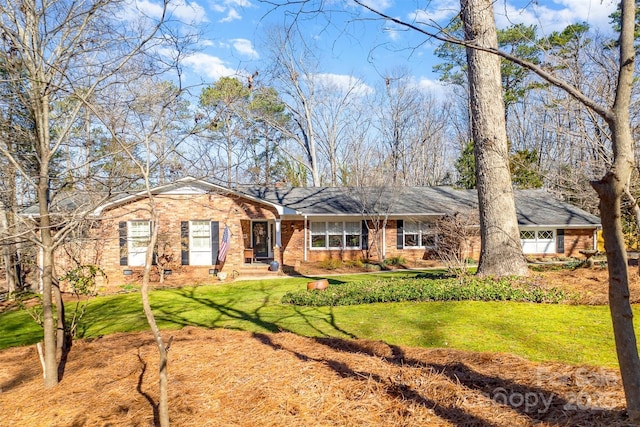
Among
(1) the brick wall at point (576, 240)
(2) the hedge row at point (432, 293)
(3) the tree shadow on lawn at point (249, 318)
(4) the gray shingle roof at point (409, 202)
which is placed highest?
(4) the gray shingle roof at point (409, 202)

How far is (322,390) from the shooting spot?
327cm

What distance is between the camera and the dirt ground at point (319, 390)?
2.79m

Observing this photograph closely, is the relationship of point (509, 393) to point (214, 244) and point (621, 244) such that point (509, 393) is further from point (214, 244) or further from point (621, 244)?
point (214, 244)

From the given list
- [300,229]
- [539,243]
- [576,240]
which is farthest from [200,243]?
[576,240]

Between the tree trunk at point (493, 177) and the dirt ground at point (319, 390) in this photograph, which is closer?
the dirt ground at point (319, 390)

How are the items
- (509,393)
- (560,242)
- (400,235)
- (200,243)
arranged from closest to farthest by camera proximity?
(509,393) < (200,243) < (400,235) < (560,242)

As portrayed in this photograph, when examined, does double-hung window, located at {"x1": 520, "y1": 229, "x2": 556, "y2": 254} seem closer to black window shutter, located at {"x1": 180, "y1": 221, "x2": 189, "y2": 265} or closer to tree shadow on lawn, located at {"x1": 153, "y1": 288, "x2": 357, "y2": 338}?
tree shadow on lawn, located at {"x1": 153, "y1": 288, "x2": 357, "y2": 338}

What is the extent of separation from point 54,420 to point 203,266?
12.7 meters

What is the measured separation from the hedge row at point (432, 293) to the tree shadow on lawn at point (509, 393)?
15.8 ft

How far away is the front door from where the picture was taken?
19.8m

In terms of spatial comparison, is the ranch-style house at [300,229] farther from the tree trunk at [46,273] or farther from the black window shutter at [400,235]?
the tree trunk at [46,273]

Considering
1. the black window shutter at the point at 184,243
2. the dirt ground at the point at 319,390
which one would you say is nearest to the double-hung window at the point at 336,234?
the black window shutter at the point at 184,243

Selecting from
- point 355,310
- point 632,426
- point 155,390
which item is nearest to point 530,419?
point 632,426

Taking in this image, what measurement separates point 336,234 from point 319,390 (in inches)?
612
